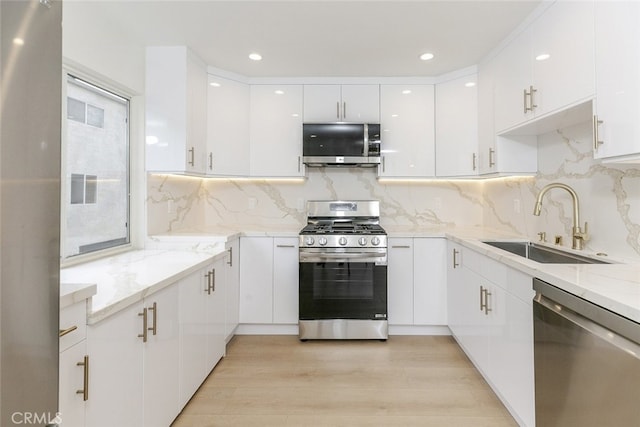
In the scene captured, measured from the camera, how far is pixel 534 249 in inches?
92.1

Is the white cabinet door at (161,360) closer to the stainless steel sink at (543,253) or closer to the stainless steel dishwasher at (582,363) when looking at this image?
the stainless steel dishwasher at (582,363)

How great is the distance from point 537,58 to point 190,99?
238 cm

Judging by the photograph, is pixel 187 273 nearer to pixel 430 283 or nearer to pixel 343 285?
→ pixel 343 285

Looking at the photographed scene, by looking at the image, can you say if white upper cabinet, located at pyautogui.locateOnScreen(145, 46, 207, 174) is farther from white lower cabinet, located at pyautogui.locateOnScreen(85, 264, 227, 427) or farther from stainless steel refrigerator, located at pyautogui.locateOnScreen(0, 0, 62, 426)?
stainless steel refrigerator, located at pyautogui.locateOnScreen(0, 0, 62, 426)

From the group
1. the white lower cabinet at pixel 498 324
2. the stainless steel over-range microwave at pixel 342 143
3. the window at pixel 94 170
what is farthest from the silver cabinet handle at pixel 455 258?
the window at pixel 94 170

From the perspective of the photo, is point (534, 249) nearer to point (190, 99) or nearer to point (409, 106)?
point (409, 106)

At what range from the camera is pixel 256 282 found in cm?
290

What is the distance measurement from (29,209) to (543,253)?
8.53ft

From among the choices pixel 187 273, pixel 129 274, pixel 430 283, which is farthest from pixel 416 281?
pixel 129 274

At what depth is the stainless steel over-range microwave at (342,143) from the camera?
295cm

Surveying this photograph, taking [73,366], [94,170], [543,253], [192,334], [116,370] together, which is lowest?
[192,334]

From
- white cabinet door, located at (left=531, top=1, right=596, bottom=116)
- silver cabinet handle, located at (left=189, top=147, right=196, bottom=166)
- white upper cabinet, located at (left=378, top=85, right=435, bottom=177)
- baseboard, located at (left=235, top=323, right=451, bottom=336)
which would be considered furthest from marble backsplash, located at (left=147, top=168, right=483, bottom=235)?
white cabinet door, located at (left=531, top=1, right=596, bottom=116)

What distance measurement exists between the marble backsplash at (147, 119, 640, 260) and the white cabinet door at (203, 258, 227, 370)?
644 millimetres

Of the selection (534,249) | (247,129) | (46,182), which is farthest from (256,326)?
(46,182)
